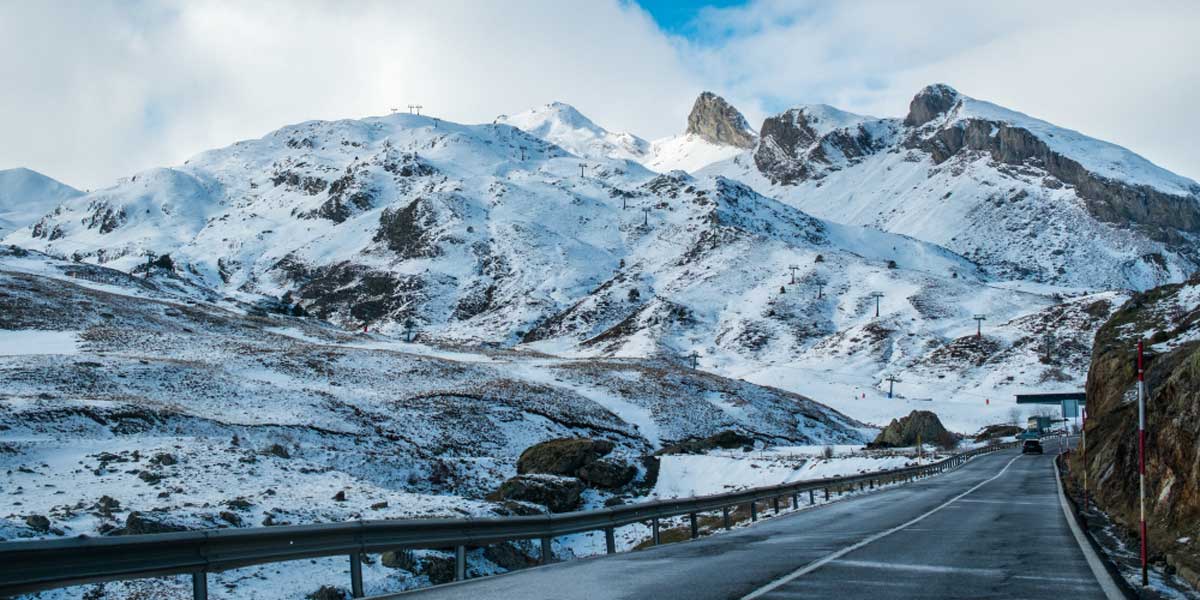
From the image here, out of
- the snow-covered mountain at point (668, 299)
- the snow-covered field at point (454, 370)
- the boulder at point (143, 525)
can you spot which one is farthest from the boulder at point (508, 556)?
the snow-covered mountain at point (668, 299)

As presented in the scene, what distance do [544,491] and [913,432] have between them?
46.5 metres

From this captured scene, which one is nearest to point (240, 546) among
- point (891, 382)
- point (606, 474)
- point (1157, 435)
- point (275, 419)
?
point (1157, 435)

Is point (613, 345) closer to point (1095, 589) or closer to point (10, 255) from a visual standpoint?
point (10, 255)

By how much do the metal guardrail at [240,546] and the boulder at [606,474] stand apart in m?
18.3

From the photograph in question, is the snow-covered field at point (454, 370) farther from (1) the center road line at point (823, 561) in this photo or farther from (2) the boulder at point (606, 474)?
(1) the center road line at point (823, 561)

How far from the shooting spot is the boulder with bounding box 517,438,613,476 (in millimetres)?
34031

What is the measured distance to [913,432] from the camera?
66.6 meters

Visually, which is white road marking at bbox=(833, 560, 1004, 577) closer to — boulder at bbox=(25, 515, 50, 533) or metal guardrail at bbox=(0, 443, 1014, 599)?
metal guardrail at bbox=(0, 443, 1014, 599)

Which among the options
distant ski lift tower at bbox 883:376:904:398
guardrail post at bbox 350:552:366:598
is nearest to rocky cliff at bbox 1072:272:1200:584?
guardrail post at bbox 350:552:366:598

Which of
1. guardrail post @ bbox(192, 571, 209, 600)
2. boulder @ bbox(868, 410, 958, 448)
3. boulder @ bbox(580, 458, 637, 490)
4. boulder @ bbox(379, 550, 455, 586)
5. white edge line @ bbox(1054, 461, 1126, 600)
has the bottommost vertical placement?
boulder @ bbox(868, 410, 958, 448)

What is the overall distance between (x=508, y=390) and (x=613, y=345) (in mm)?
83718

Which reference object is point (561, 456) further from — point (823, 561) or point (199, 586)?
point (199, 586)

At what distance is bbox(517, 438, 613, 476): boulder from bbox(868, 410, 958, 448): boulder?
3434 cm

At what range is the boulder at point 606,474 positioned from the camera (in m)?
33.7
